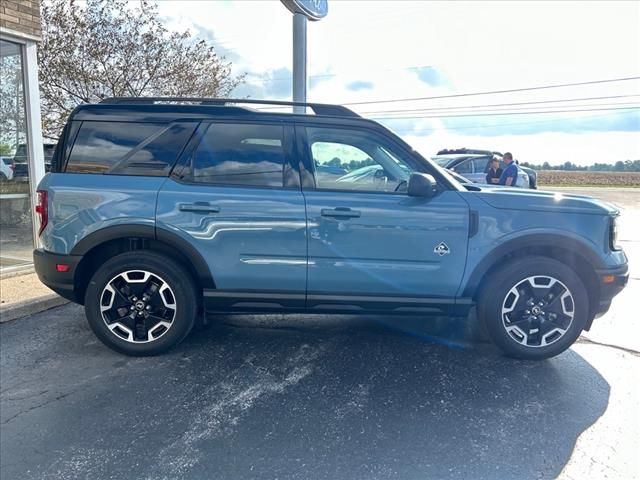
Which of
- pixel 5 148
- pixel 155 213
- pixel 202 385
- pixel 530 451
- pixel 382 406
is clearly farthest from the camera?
pixel 5 148

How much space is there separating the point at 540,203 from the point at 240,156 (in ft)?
8.01

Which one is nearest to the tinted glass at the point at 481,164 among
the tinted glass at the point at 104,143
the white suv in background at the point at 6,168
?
the white suv in background at the point at 6,168

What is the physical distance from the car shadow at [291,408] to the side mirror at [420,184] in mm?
1382

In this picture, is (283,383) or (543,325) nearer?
(283,383)

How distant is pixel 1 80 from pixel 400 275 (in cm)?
656

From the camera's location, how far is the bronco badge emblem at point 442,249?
3.46 m

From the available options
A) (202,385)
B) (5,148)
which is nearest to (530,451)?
(202,385)

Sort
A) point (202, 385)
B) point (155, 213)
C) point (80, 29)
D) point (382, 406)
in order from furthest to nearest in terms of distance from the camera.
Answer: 1. point (80, 29)
2. point (155, 213)
3. point (202, 385)
4. point (382, 406)

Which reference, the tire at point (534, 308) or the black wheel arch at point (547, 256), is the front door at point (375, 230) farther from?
the tire at point (534, 308)

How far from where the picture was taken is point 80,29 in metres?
11.1

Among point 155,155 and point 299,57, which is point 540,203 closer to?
point 155,155

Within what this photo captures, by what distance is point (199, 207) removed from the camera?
11.3 feet

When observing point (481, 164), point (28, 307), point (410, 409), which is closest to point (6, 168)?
point (28, 307)

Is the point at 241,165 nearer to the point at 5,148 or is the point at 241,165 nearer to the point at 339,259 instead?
the point at 339,259
